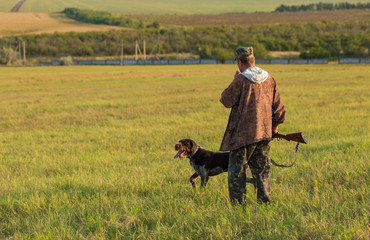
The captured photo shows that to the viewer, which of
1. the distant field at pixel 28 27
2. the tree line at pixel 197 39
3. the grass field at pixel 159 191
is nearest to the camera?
the grass field at pixel 159 191

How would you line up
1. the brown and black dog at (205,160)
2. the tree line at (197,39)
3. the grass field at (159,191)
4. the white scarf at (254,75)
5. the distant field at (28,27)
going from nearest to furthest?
1. the grass field at (159,191)
2. the white scarf at (254,75)
3. the brown and black dog at (205,160)
4. the tree line at (197,39)
5. the distant field at (28,27)

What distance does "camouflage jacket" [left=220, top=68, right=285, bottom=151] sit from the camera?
498 centimetres

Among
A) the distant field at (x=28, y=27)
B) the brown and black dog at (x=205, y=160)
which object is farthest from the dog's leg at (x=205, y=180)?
the distant field at (x=28, y=27)

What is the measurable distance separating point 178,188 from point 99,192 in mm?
1344

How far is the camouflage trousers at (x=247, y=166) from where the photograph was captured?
5141mm

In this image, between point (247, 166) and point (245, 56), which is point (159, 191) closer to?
point (247, 166)

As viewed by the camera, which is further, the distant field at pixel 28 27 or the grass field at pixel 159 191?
the distant field at pixel 28 27

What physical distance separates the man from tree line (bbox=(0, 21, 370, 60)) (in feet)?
404

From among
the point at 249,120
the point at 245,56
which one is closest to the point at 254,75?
the point at 245,56

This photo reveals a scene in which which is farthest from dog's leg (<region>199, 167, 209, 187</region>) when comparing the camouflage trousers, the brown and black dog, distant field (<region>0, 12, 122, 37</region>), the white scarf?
distant field (<region>0, 12, 122, 37</region>)

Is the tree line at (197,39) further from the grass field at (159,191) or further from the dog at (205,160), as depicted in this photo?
the dog at (205,160)

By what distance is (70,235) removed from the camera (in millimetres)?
4699

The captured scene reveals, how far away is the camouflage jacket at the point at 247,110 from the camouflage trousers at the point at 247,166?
0.54 ft

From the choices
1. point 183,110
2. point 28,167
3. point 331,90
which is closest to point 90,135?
point 28,167
